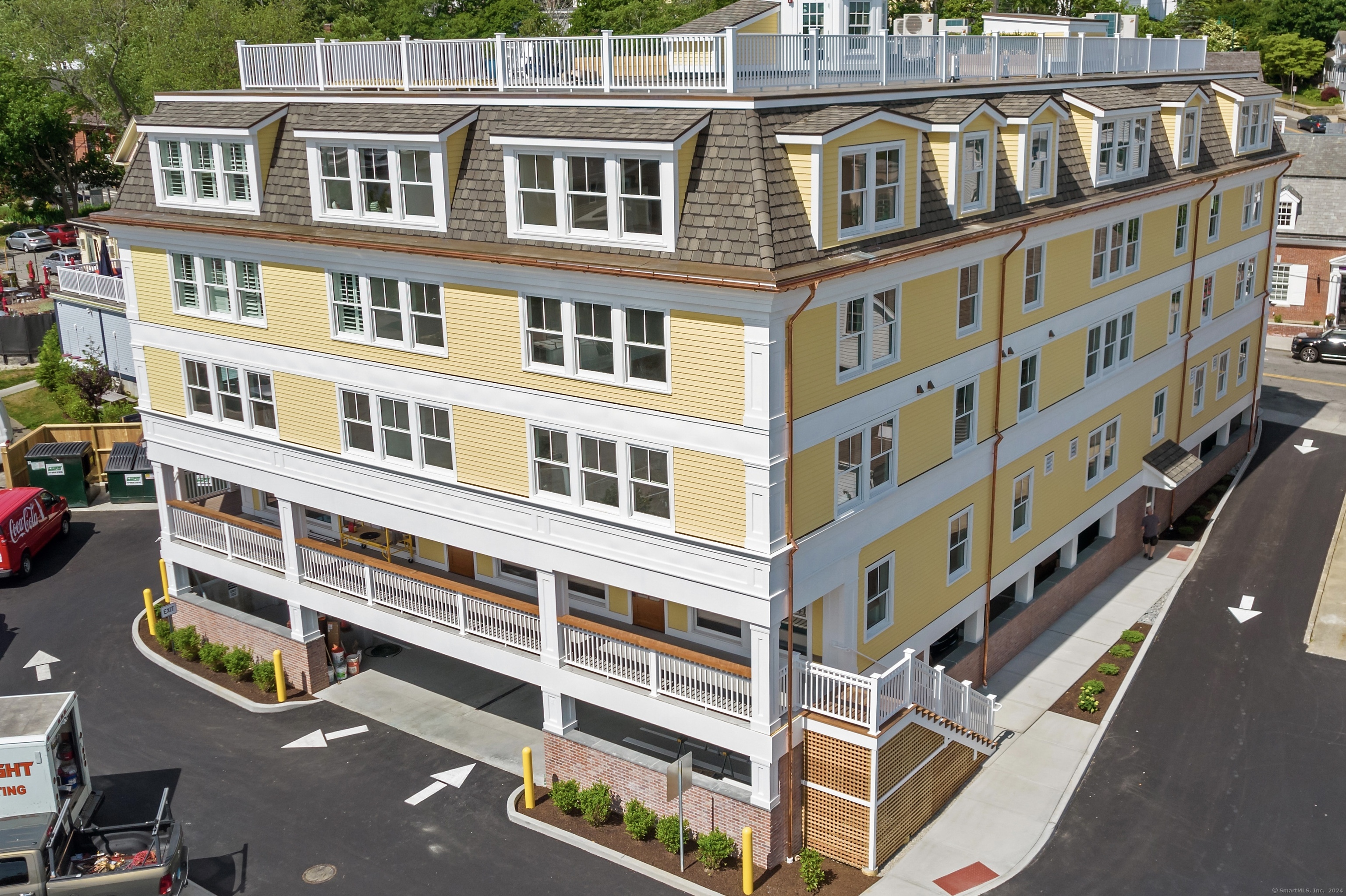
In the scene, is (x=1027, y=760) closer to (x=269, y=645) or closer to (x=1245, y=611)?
(x=1245, y=611)

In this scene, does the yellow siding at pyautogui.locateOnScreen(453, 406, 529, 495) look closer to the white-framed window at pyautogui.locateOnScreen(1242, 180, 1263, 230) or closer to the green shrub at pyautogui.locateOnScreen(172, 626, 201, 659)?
the green shrub at pyautogui.locateOnScreen(172, 626, 201, 659)

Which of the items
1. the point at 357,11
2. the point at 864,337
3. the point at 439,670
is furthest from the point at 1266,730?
the point at 357,11

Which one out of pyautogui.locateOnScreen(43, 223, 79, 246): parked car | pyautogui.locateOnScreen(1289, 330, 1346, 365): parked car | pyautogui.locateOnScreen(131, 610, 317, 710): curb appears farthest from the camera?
pyautogui.locateOnScreen(43, 223, 79, 246): parked car

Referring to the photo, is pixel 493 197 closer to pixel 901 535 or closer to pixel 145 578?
pixel 901 535

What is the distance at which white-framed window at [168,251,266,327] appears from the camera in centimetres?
2838

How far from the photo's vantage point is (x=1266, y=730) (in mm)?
27609

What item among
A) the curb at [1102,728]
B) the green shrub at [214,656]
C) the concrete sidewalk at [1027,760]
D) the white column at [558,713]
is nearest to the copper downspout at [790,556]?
the concrete sidewalk at [1027,760]

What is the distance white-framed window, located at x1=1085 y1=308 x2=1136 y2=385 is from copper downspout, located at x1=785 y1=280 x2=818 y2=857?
14136mm

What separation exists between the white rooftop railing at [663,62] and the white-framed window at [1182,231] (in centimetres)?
648

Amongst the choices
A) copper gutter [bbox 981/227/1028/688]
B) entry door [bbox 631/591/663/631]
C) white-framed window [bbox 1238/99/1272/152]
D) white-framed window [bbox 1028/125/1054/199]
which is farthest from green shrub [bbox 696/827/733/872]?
white-framed window [bbox 1238/99/1272/152]

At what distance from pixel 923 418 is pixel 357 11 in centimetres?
9175

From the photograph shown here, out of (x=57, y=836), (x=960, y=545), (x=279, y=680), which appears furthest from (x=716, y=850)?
(x=279, y=680)

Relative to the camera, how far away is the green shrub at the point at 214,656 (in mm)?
31328

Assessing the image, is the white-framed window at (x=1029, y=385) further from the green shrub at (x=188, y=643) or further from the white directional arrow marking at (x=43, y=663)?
the white directional arrow marking at (x=43, y=663)
